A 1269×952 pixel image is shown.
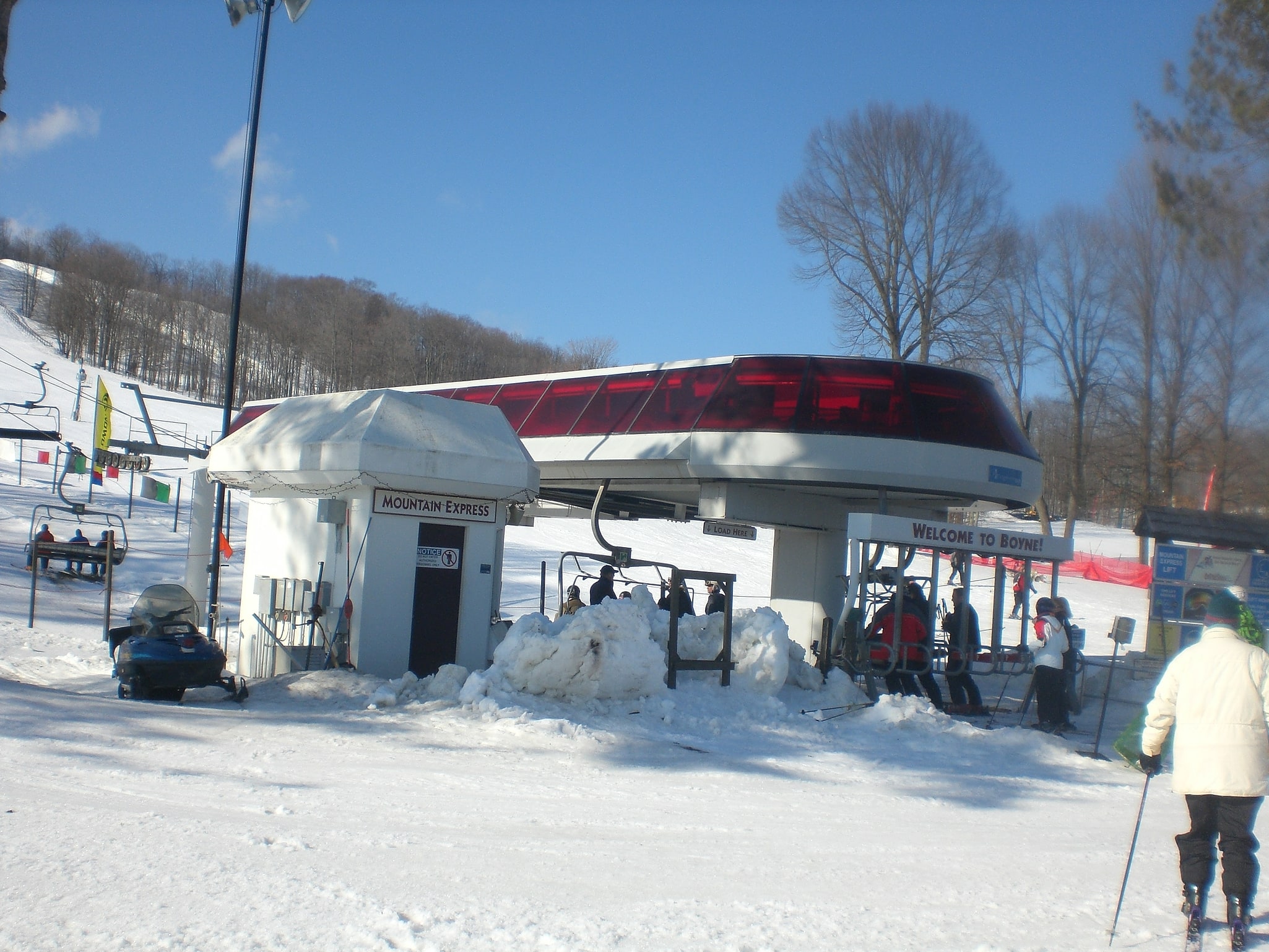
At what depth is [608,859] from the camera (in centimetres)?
595

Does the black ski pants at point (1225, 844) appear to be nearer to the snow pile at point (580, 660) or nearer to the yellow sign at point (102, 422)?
the snow pile at point (580, 660)

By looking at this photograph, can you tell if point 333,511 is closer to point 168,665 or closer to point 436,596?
point 436,596

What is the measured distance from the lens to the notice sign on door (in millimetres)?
12820

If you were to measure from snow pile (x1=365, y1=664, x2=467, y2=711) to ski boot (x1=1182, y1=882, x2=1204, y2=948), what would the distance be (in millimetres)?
7238

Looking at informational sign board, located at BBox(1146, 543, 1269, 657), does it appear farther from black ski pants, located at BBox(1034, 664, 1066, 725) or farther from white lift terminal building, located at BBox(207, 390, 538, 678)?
white lift terminal building, located at BBox(207, 390, 538, 678)

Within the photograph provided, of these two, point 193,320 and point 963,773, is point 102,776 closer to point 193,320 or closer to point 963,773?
point 963,773

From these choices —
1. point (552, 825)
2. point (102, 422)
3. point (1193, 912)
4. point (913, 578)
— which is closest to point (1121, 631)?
point (913, 578)

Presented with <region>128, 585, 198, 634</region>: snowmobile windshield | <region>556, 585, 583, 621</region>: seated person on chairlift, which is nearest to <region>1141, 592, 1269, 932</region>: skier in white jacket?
<region>556, 585, 583, 621</region>: seated person on chairlift

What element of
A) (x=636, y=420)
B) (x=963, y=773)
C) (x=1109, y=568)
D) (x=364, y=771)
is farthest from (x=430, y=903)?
(x=1109, y=568)

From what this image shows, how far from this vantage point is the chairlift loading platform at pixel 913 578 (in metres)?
13.0

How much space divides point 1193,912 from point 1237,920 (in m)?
0.19

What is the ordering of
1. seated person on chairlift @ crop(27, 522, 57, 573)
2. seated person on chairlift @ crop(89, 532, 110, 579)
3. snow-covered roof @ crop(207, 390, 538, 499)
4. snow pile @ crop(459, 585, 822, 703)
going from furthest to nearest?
1. seated person on chairlift @ crop(89, 532, 110, 579)
2. seated person on chairlift @ crop(27, 522, 57, 573)
3. snow-covered roof @ crop(207, 390, 538, 499)
4. snow pile @ crop(459, 585, 822, 703)

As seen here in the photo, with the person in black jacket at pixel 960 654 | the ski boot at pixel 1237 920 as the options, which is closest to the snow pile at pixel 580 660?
the person in black jacket at pixel 960 654

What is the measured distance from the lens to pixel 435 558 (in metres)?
13.0
